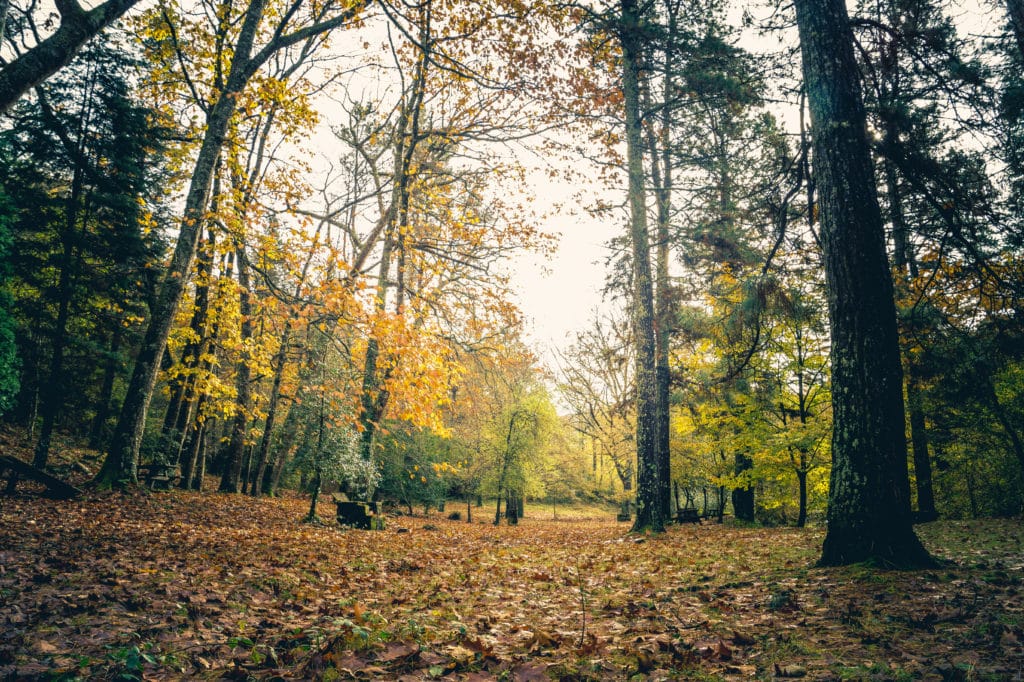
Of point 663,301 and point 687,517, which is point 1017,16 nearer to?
point 663,301

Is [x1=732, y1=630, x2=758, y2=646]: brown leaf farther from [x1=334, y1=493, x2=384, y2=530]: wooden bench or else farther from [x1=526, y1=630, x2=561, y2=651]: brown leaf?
[x1=334, y1=493, x2=384, y2=530]: wooden bench

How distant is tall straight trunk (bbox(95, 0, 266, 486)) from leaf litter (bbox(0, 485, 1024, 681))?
2.33 m

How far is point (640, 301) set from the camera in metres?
11.2

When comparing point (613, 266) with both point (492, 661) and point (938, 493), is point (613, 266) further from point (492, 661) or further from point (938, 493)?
point (938, 493)

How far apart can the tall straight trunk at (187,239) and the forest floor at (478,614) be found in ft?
7.82

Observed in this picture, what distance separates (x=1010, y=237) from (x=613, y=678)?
7527 mm

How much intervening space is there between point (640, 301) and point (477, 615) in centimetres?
861

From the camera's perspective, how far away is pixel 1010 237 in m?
5.96

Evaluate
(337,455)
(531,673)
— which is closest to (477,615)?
(531,673)

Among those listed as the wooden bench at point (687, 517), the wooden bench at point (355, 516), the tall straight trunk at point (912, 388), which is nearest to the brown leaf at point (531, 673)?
the tall straight trunk at point (912, 388)

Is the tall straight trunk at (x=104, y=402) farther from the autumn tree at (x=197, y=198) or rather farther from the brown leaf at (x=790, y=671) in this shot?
the brown leaf at (x=790, y=671)

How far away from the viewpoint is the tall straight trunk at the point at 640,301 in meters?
10.5

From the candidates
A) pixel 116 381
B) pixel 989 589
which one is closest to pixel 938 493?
pixel 989 589

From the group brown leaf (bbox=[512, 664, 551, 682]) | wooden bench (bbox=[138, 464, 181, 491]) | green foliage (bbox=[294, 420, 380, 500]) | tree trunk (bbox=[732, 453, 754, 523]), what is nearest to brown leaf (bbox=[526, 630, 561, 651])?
brown leaf (bbox=[512, 664, 551, 682])
